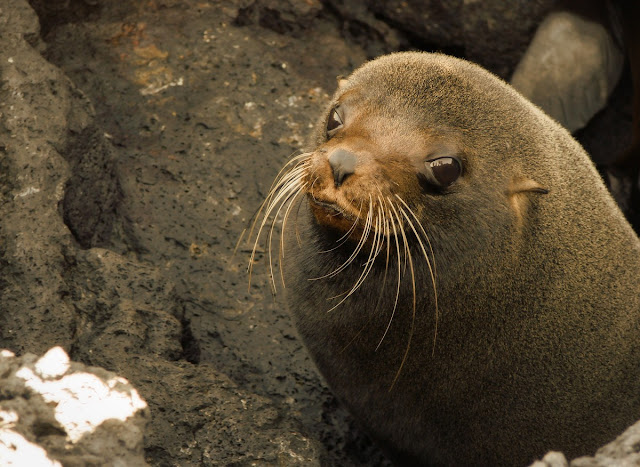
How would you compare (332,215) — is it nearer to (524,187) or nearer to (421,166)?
(421,166)

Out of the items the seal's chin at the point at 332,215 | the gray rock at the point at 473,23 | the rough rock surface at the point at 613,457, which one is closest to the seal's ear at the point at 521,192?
the seal's chin at the point at 332,215

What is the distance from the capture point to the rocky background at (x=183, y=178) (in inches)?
154

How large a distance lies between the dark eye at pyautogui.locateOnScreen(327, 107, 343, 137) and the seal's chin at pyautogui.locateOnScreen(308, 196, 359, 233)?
0.46 meters

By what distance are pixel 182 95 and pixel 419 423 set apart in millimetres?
3078

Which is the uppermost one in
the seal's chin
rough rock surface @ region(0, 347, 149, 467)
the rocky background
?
the seal's chin

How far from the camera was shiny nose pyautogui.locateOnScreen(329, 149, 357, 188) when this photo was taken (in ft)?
11.0

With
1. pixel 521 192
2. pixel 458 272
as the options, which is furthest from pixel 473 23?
pixel 458 272

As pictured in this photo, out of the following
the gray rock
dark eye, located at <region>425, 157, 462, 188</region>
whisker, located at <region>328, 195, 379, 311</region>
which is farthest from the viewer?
the gray rock

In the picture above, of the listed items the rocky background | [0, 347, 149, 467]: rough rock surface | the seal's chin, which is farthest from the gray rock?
[0, 347, 149, 467]: rough rock surface

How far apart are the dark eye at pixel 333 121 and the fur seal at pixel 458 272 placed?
1 cm

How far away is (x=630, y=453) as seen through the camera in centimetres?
282

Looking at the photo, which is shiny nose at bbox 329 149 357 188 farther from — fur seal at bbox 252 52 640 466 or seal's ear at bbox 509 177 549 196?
seal's ear at bbox 509 177 549 196

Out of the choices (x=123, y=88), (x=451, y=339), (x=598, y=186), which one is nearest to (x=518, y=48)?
(x=598, y=186)

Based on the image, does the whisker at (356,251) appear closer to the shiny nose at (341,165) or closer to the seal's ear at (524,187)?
the shiny nose at (341,165)
